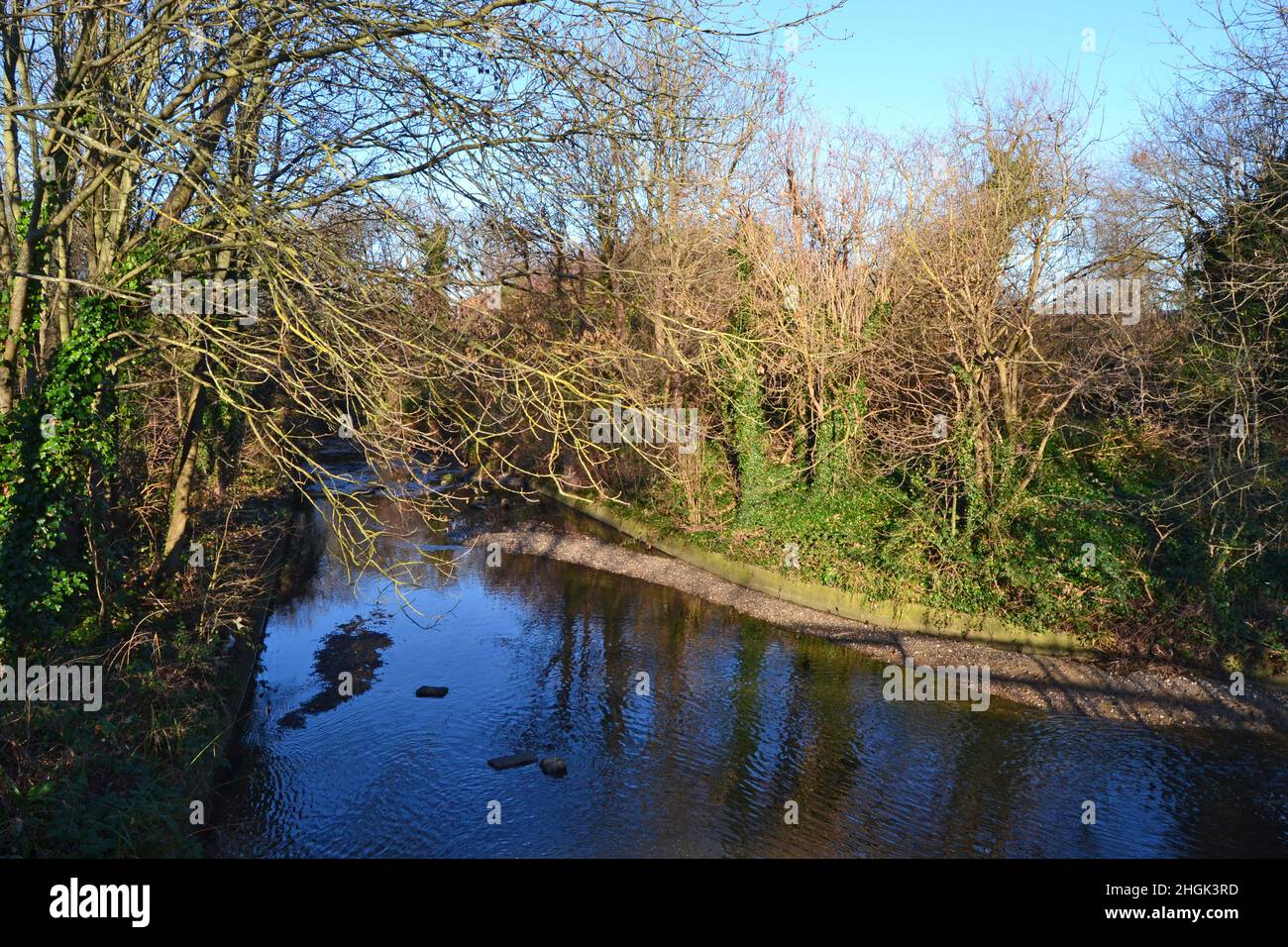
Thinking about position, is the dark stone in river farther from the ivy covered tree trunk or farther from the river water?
the ivy covered tree trunk

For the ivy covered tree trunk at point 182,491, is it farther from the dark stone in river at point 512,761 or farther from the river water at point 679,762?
the dark stone in river at point 512,761

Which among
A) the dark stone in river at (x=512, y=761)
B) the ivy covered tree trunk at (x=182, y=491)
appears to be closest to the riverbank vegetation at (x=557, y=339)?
the ivy covered tree trunk at (x=182, y=491)

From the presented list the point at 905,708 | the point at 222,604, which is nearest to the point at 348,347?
the point at 222,604

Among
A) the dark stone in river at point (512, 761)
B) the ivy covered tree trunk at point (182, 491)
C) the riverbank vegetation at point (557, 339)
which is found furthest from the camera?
the ivy covered tree trunk at point (182, 491)

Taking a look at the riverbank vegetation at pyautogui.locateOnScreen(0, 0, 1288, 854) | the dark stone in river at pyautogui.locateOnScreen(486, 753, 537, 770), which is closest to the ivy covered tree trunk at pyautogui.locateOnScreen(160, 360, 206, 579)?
the riverbank vegetation at pyautogui.locateOnScreen(0, 0, 1288, 854)

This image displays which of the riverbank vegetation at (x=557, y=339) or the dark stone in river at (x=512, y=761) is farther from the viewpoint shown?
the dark stone in river at (x=512, y=761)

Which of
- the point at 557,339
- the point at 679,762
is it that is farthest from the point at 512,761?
the point at 557,339

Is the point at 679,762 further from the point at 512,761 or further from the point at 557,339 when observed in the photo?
the point at 557,339

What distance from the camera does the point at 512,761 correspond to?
34.1ft

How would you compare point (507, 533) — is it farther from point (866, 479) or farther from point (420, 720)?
point (420, 720)

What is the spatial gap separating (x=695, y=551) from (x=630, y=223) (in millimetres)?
11680

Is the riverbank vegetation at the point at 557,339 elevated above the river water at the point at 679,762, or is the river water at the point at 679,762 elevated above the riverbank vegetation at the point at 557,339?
the riverbank vegetation at the point at 557,339

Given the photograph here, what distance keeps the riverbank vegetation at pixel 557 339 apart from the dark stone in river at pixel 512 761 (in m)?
3.13

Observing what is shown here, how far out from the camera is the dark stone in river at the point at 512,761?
1027cm
